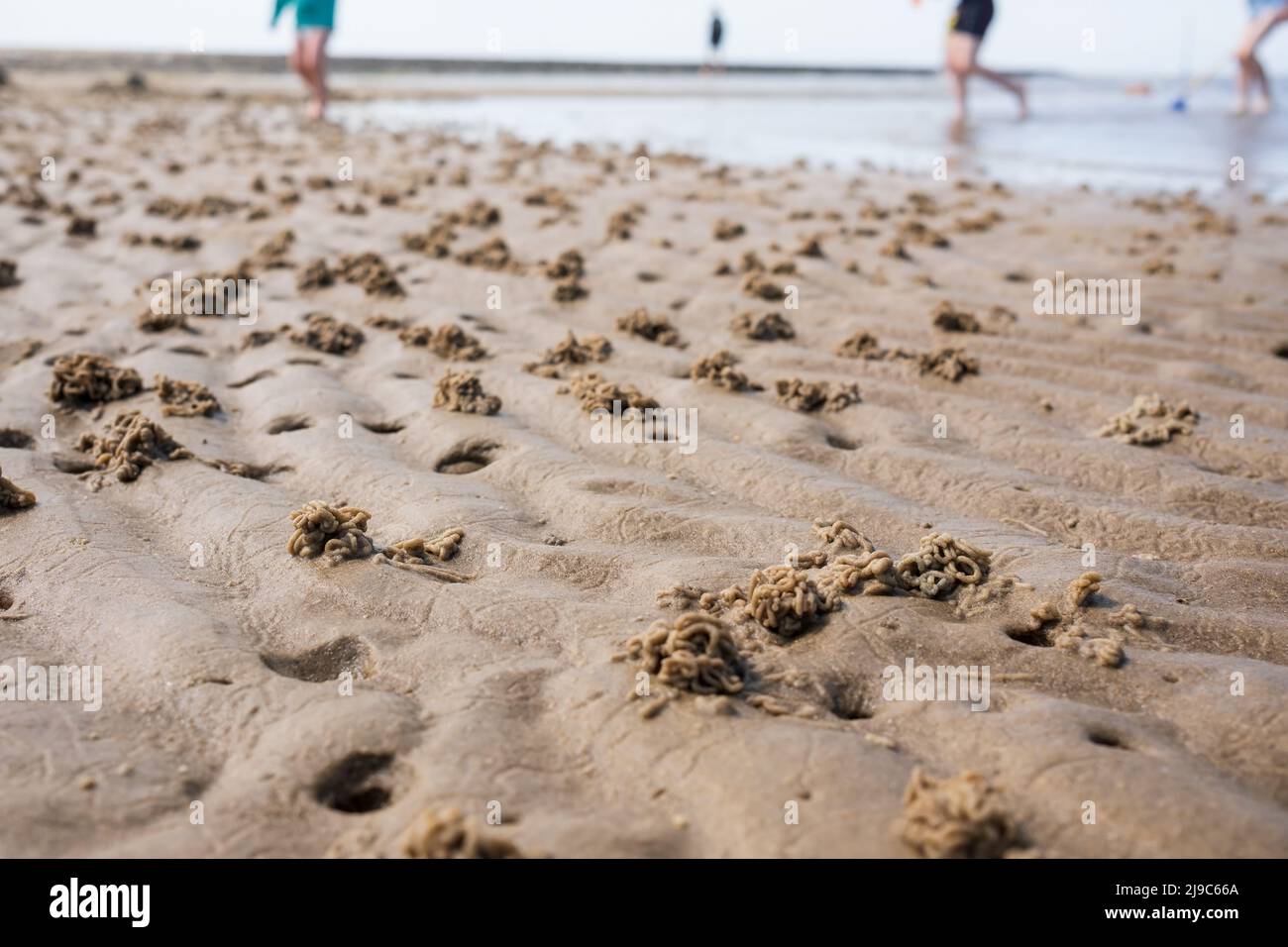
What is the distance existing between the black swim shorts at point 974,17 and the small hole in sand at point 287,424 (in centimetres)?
1375

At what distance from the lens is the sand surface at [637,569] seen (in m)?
2.28

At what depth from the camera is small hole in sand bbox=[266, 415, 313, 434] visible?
176 inches

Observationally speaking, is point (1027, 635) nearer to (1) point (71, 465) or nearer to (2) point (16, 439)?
(1) point (71, 465)

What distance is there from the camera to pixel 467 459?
4.18m

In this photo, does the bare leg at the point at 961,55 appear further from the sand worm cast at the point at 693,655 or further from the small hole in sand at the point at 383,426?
the sand worm cast at the point at 693,655

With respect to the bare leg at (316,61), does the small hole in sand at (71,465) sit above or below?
below

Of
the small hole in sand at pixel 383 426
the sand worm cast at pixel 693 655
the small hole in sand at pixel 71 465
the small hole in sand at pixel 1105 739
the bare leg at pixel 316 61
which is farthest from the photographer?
the bare leg at pixel 316 61

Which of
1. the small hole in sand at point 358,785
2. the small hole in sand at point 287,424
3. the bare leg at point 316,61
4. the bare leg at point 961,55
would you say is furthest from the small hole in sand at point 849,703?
the bare leg at point 316,61

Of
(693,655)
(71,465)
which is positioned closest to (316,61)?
(71,465)

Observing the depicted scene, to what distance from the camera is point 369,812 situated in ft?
7.58

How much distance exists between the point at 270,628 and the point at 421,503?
795 mm

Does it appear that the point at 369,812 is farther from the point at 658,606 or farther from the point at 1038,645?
the point at 1038,645

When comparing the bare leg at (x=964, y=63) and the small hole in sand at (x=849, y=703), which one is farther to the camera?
the bare leg at (x=964, y=63)
